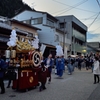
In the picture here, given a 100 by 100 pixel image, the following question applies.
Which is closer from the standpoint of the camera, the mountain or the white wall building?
the mountain

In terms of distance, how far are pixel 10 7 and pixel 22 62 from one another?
27.9 meters

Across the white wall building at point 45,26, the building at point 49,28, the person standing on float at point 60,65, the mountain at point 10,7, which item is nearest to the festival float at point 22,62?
the person standing on float at point 60,65

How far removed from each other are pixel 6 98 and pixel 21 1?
3439 cm

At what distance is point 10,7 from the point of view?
33.3 meters

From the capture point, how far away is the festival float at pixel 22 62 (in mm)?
7840

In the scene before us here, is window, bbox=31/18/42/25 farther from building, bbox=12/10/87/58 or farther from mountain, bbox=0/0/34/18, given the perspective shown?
mountain, bbox=0/0/34/18

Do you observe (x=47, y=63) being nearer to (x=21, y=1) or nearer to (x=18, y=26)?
(x=18, y=26)

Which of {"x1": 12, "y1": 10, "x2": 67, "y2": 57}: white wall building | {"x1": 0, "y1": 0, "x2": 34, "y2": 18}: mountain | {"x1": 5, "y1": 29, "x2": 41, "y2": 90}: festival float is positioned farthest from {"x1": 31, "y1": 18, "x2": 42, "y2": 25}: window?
{"x1": 5, "y1": 29, "x2": 41, "y2": 90}: festival float

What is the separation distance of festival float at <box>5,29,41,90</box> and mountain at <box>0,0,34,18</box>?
23.0 meters

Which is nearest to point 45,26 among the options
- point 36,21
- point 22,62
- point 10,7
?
point 36,21

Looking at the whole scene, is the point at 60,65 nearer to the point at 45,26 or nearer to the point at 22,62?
the point at 22,62

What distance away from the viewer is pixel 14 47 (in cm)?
824

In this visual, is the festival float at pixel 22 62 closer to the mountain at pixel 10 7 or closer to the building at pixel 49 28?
the building at pixel 49 28

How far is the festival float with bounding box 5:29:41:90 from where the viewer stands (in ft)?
25.7
